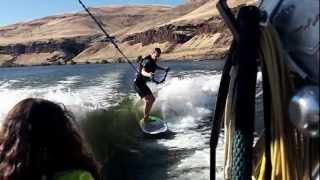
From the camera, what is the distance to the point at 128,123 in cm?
1798

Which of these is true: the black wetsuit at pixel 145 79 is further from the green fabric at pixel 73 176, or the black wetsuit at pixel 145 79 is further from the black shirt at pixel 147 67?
the green fabric at pixel 73 176

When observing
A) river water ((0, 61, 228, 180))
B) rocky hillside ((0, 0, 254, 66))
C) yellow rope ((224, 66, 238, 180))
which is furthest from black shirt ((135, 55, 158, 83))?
rocky hillside ((0, 0, 254, 66))

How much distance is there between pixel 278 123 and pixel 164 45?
140 metres

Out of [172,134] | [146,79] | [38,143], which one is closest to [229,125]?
[38,143]

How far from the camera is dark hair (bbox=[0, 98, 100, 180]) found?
3.16 metres

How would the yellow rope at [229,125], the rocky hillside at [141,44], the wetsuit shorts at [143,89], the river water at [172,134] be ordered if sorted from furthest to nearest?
1. the rocky hillside at [141,44]
2. the wetsuit shorts at [143,89]
3. the river water at [172,134]
4. the yellow rope at [229,125]

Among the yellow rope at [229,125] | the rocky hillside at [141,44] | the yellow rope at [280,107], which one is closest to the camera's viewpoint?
the yellow rope at [280,107]

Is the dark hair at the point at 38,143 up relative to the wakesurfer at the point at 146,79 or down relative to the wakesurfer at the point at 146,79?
up

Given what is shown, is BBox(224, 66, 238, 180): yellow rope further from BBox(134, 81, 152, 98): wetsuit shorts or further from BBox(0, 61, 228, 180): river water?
BBox(134, 81, 152, 98): wetsuit shorts

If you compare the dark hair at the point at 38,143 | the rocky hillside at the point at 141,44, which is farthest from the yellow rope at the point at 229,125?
the rocky hillside at the point at 141,44

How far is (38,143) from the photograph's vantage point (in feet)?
10.5

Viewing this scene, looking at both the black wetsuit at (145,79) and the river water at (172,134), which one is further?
the black wetsuit at (145,79)

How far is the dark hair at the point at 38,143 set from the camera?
3156 millimetres

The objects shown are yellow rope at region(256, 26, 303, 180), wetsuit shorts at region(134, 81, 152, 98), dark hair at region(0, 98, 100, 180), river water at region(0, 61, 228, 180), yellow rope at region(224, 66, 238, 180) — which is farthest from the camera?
wetsuit shorts at region(134, 81, 152, 98)
